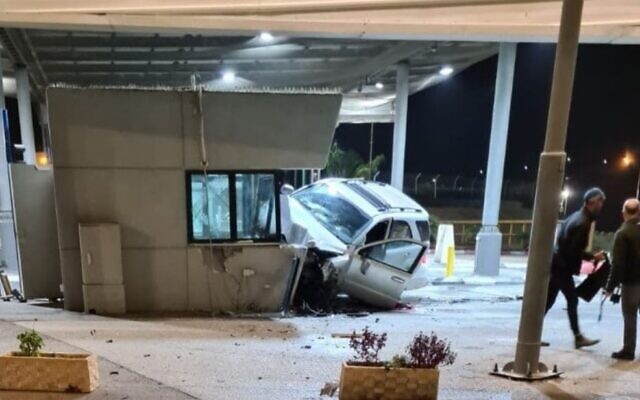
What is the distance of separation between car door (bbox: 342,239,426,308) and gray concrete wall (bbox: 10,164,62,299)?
520cm

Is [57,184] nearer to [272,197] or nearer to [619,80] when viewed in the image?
[272,197]

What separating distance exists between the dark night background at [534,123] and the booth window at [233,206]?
1838 cm

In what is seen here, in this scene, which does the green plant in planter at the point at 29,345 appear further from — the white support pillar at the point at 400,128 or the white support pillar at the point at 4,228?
the white support pillar at the point at 400,128

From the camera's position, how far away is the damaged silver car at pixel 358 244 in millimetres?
9453

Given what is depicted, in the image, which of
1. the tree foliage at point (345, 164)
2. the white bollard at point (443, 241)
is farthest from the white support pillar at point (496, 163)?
the tree foliage at point (345, 164)

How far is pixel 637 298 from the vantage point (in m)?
4.89

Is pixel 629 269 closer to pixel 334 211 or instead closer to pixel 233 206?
pixel 233 206

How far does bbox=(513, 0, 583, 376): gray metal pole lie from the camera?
4.02 meters

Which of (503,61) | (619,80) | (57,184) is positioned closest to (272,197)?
(57,184)

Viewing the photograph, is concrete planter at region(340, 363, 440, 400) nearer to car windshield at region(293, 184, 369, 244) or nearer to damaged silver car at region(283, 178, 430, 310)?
damaged silver car at region(283, 178, 430, 310)

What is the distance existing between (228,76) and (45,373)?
18.8m

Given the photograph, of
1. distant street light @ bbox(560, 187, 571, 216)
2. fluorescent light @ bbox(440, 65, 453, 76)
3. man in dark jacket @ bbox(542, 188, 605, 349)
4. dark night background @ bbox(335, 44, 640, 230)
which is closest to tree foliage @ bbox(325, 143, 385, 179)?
dark night background @ bbox(335, 44, 640, 230)

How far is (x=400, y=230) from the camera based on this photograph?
35.9 feet

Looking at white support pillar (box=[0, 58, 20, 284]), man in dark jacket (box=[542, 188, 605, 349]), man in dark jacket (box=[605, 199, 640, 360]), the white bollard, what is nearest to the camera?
man in dark jacket (box=[605, 199, 640, 360])
